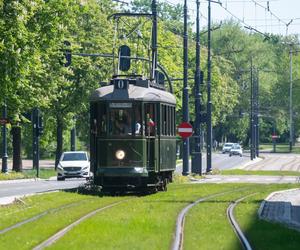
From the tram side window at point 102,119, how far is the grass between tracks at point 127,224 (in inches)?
85.2

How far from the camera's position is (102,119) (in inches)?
1212

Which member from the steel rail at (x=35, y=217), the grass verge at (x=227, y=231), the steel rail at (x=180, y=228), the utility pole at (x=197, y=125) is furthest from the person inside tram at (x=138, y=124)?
the utility pole at (x=197, y=125)

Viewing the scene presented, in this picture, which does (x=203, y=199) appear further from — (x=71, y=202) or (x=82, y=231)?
(x=82, y=231)

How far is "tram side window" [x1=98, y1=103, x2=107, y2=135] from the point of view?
3061 cm

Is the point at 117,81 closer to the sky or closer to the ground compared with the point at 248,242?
closer to the sky

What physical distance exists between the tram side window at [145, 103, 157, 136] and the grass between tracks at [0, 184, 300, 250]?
2.19 meters

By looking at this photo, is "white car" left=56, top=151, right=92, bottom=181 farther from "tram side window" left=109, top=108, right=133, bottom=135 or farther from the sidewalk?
"tram side window" left=109, top=108, right=133, bottom=135

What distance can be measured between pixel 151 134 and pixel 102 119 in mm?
1565

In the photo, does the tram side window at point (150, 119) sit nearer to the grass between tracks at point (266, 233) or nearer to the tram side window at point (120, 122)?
the tram side window at point (120, 122)

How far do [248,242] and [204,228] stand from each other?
2.44 meters

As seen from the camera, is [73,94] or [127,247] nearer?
[127,247]

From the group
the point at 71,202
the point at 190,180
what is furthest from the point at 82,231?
the point at 190,180

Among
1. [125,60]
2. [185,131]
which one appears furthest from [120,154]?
[125,60]

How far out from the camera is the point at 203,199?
29.6 m
